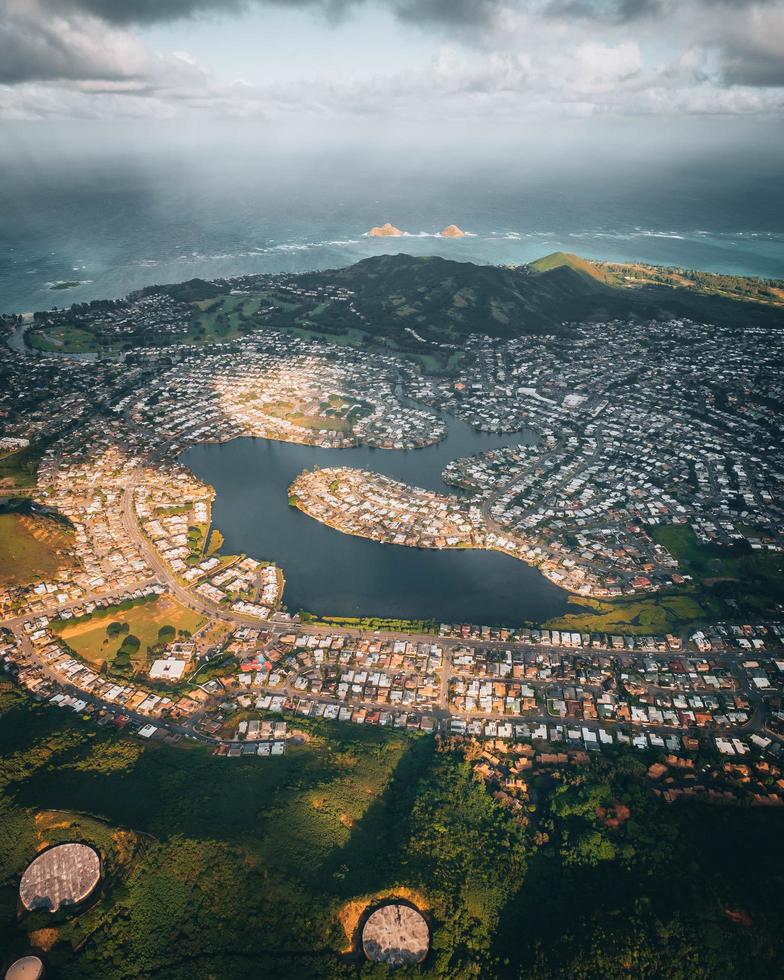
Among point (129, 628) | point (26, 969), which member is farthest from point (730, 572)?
point (26, 969)

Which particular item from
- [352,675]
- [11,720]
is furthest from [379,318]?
[11,720]

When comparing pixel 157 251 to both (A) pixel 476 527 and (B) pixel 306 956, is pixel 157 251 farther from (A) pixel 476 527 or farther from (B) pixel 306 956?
(B) pixel 306 956

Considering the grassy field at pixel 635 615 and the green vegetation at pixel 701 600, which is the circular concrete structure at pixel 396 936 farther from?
the green vegetation at pixel 701 600

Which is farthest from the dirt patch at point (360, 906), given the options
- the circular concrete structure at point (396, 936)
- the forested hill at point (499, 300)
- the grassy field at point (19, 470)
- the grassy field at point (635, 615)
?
the forested hill at point (499, 300)

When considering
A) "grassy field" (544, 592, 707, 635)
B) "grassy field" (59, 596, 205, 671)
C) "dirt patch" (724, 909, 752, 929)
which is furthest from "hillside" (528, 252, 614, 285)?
"dirt patch" (724, 909, 752, 929)

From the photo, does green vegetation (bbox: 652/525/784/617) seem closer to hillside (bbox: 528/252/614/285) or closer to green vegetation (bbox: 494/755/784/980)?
green vegetation (bbox: 494/755/784/980)
